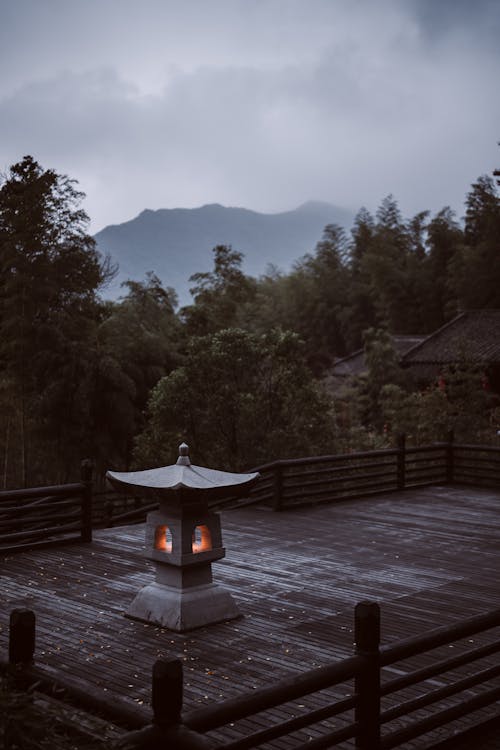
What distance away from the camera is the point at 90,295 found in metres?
24.6

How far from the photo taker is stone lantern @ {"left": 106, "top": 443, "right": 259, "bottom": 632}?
7211 mm

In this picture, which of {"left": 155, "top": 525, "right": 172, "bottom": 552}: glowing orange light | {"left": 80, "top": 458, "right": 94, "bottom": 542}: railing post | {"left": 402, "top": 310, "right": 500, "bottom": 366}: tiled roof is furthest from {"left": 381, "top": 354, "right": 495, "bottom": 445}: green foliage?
{"left": 155, "top": 525, "right": 172, "bottom": 552}: glowing orange light

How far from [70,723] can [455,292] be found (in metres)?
39.2

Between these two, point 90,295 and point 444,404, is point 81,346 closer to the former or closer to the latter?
point 90,295

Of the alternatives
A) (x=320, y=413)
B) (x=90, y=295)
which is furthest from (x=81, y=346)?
(x=320, y=413)

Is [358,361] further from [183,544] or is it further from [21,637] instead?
[21,637]

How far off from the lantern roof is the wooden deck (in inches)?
46.9

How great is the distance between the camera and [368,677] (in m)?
4.09

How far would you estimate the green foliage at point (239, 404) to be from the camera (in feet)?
69.4

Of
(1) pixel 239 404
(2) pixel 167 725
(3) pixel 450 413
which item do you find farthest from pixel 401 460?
(2) pixel 167 725

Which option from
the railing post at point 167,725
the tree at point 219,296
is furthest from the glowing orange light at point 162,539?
the tree at point 219,296

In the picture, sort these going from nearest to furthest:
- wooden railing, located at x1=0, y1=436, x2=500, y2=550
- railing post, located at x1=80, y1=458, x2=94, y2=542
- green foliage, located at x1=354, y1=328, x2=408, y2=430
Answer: wooden railing, located at x1=0, y1=436, x2=500, y2=550 → railing post, located at x1=80, y1=458, x2=94, y2=542 → green foliage, located at x1=354, y1=328, x2=408, y2=430

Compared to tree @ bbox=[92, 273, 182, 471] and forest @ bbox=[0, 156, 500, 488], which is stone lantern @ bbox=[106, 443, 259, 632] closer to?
forest @ bbox=[0, 156, 500, 488]

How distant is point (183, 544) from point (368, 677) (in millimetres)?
3445
